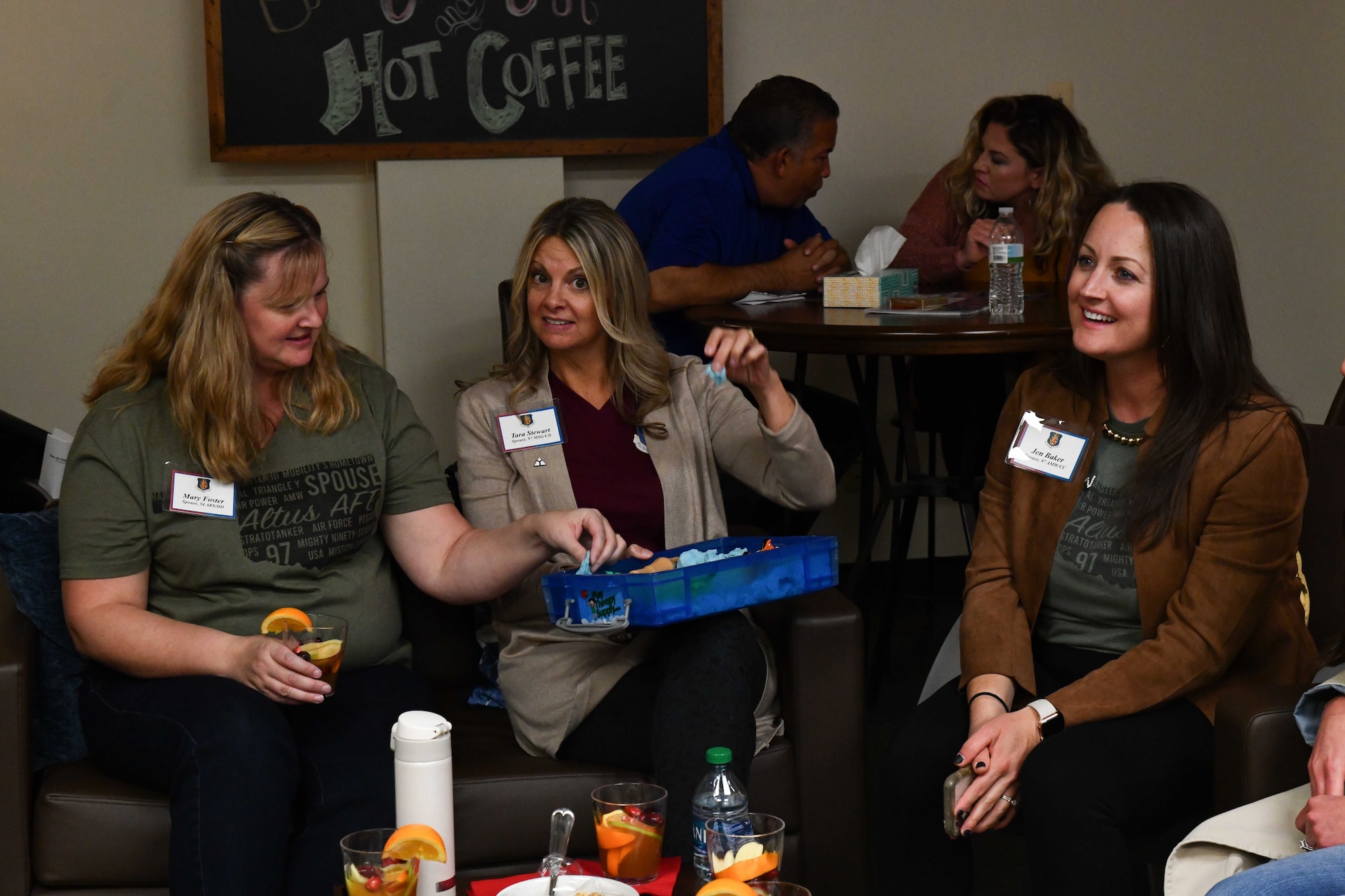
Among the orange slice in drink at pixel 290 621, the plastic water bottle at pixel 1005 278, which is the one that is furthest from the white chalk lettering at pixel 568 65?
the orange slice in drink at pixel 290 621

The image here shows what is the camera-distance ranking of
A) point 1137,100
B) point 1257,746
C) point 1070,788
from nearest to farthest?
point 1257,746 → point 1070,788 → point 1137,100

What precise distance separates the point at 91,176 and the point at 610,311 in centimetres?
220

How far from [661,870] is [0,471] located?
194 centimetres

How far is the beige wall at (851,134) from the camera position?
12.3 ft

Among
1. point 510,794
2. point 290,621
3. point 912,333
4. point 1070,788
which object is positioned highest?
point 912,333

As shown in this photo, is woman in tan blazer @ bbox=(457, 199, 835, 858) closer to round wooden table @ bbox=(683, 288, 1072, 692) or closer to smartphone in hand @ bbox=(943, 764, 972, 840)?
smartphone in hand @ bbox=(943, 764, 972, 840)

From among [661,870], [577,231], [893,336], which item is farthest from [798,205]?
[661,870]

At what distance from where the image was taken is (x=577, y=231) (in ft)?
7.62

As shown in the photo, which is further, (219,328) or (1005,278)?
(1005,278)

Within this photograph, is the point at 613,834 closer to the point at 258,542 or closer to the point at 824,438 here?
the point at 258,542

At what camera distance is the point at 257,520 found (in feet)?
6.77

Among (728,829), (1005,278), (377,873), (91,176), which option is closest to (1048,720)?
(728,829)

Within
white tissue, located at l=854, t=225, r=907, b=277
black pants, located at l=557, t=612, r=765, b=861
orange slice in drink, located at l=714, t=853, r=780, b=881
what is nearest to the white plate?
orange slice in drink, located at l=714, t=853, r=780, b=881

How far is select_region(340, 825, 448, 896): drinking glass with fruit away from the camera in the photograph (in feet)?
4.29
